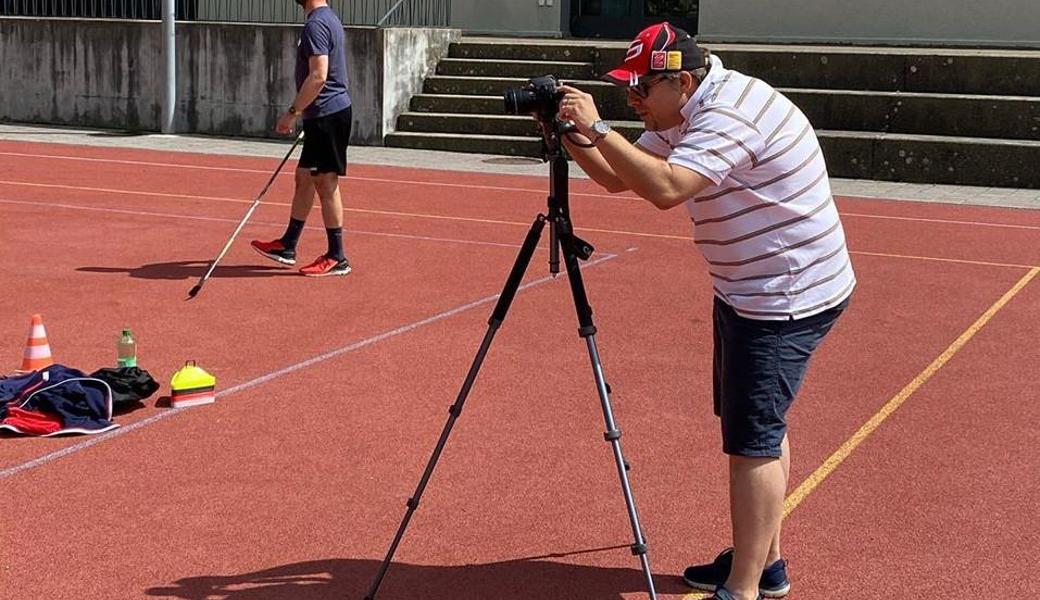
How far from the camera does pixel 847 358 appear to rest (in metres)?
8.17

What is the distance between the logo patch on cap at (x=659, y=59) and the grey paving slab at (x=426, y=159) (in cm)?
1278

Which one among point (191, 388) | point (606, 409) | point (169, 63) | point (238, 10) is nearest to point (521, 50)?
point (169, 63)

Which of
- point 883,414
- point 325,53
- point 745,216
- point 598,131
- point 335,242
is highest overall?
point 325,53

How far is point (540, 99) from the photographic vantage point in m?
4.09

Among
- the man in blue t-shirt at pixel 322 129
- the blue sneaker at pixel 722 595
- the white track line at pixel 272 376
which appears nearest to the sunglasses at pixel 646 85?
the blue sneaker at pixel 722 595

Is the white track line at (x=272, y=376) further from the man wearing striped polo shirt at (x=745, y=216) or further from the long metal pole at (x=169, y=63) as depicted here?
the long metal pole at (x=169, y=63)

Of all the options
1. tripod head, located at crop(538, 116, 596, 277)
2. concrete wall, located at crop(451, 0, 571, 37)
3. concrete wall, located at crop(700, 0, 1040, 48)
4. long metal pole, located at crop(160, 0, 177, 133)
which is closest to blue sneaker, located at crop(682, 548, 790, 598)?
tripod head, located at crop(538, 116, 596, 277)

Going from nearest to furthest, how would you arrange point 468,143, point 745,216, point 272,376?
point 745,216
point 272,376
point 468,143

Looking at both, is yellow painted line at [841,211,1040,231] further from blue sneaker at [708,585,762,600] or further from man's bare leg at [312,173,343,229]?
blue sneaker at [708,585,762,600]

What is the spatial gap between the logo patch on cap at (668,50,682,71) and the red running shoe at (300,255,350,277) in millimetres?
6418

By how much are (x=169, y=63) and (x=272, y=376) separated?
15.6 m

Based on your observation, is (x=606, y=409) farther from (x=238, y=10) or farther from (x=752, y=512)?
(x=238, y=10)

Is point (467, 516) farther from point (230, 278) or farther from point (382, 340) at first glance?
point (230, 278)

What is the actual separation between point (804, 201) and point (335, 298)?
570cm
